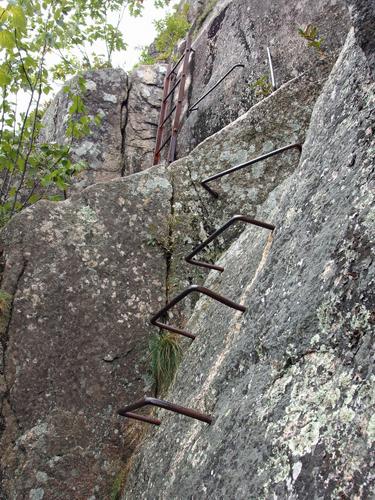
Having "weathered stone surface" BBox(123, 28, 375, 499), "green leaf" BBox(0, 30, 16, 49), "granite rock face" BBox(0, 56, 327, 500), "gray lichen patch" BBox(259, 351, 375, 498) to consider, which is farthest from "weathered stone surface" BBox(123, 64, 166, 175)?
"gray lichen patch" BBox(259, 351, 375, 498)

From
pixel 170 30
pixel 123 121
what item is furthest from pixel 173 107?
pixel 170 30

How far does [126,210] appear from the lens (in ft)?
13.0

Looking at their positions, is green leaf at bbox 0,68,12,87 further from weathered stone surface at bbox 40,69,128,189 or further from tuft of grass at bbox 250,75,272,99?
weathered stone surface at bbox 40,69,128,189

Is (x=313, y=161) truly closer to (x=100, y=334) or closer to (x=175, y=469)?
(x=175, y=469)

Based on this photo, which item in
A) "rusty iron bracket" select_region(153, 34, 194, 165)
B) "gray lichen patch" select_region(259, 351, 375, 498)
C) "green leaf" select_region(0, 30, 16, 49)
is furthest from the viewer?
"rusty iron bracket" select_region(153, 34, 194, 165)

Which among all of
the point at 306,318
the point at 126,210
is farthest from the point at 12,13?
the point at 306,318

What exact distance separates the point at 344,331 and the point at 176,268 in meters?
2.33

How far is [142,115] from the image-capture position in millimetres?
7961

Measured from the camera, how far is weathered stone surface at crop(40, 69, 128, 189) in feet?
22.9

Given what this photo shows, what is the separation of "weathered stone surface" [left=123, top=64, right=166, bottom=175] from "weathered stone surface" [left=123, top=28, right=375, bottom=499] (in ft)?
16.1

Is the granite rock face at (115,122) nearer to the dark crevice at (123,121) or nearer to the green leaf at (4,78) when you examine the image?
the dark crevice at (123,121)

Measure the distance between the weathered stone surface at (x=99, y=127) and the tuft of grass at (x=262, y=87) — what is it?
2.14m

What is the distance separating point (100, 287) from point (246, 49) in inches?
148

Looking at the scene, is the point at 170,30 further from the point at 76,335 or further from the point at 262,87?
the point at 76,335
